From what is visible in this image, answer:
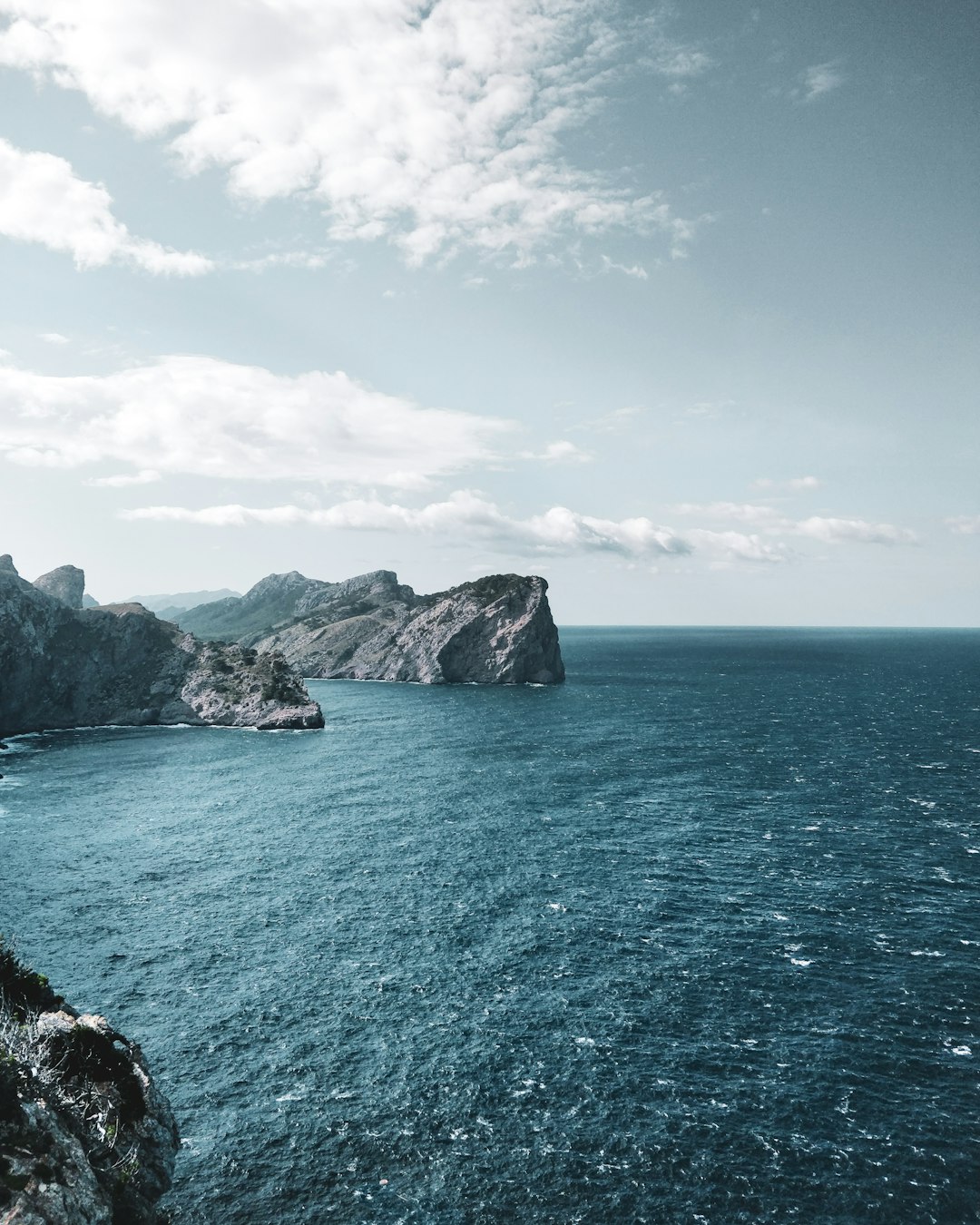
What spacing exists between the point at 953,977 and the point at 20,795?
126509 millimetres

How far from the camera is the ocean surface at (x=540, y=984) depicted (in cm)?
3753

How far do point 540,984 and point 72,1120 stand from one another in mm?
33329

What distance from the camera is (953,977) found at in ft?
181

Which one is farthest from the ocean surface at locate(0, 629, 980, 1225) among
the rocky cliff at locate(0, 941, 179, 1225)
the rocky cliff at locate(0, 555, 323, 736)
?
the rocky cliff at locate(0, 555, 323, 736)

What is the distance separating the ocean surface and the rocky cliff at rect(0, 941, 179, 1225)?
317 cm

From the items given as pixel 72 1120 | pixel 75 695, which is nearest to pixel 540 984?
pixel 72 1120

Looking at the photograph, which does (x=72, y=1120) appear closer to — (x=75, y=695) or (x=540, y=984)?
(x=540, y=984)

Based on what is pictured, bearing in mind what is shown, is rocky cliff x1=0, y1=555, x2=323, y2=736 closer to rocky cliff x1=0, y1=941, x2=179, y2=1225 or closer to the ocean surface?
the ocean surface

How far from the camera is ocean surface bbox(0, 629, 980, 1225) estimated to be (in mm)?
37531

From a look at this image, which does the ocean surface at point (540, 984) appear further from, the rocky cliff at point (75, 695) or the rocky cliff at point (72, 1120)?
the rocky cliff at point (75, 695)

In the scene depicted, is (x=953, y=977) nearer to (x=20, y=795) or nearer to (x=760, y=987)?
(x=760, y=987)

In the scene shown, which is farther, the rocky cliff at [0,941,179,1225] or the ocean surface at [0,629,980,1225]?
the ocean surface at [0,629,980,1225]

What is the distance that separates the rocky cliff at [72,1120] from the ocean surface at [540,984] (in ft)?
10.4

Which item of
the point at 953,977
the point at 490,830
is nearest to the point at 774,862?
the point at 953,977
